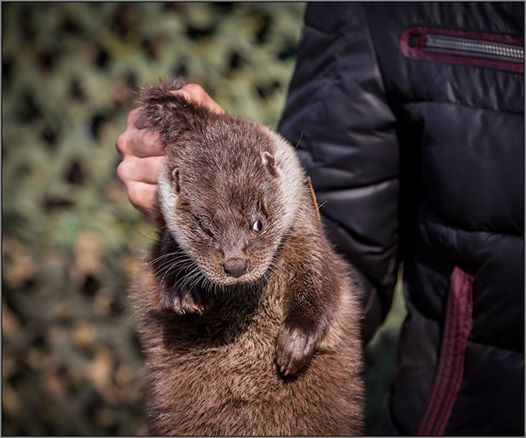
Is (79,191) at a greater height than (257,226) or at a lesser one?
lesser

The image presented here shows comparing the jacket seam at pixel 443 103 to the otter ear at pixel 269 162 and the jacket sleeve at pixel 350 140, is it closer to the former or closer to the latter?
the jacket sleeve at pixel 350 140

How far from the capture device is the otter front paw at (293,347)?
2051mm

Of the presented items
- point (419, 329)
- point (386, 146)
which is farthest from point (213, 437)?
point (386, 146)

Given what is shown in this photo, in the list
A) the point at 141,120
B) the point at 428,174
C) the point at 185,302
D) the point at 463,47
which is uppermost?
the point at 141,120

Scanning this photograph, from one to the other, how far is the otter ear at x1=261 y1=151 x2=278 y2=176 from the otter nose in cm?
25

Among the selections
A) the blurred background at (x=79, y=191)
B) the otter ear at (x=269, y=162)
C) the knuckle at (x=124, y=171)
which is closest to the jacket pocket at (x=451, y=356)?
the otter ear at (x=269, y=162)

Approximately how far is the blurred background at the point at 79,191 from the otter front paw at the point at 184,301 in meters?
2.23

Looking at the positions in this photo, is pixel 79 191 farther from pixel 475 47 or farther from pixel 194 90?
pixel 475 47

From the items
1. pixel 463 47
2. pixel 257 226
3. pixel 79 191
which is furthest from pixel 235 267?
pixel 79 191

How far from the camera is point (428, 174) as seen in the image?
257cm

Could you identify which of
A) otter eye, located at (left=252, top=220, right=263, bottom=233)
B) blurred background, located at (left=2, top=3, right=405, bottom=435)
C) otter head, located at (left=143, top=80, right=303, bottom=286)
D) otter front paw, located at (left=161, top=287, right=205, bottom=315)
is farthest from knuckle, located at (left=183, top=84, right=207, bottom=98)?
blurred background, located at (left=2, top=3, right=405, bottom=435)

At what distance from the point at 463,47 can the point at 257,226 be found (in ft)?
2.85

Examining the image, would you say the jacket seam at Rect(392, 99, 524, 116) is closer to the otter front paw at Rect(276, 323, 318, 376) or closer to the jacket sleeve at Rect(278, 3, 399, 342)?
the jacket sleeve at Rect(278, 3, 399, 342)

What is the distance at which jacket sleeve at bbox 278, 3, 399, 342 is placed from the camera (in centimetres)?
264
